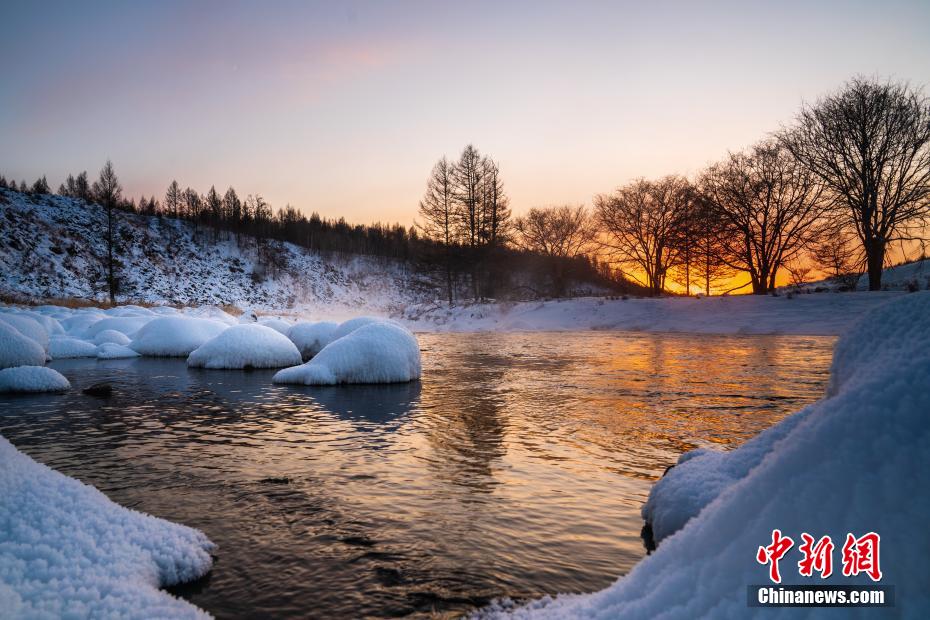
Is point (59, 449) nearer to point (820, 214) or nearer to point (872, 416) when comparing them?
point (872, 416)

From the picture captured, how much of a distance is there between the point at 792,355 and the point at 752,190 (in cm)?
1892

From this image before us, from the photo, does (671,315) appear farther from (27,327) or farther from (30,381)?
(27,327)

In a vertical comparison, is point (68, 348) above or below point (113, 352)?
above

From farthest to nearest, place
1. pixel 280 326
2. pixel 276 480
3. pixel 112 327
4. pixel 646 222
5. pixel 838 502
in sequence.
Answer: pixel 646 222
pixel 112 327
pixel 280 326
pixel 276 480
pixel 838 502

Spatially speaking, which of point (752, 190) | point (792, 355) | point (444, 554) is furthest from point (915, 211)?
point (444, 554)

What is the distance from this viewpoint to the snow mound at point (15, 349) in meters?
11.7

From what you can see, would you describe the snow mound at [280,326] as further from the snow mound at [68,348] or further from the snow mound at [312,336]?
the snow mound at [68,348]

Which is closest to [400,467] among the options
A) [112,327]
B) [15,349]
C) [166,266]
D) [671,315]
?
[15,349]

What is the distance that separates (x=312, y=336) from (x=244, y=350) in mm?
2873

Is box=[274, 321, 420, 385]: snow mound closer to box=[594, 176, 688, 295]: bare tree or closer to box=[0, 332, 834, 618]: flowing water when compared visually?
box=[0, 332, 834, 618]: flowing water

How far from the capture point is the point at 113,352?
52.9ft

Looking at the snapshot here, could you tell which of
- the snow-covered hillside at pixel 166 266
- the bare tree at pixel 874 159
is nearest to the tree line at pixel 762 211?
the bare tree at pixel 874 159

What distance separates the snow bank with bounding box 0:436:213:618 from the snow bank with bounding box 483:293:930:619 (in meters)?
2.07

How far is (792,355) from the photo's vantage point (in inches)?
523
